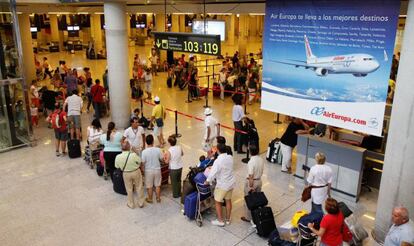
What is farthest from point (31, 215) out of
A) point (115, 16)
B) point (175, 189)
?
point (115, 16)

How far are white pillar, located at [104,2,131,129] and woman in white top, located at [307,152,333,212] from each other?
7.50 metres

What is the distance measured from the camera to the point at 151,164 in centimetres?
733

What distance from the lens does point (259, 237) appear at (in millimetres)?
6586

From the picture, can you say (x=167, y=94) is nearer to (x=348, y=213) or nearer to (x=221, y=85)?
(x=221, y=85)

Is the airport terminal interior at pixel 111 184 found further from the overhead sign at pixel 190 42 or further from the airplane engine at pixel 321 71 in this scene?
the airplane engine at pixel 321 71

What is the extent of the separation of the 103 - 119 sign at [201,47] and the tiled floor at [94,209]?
9.42 ft

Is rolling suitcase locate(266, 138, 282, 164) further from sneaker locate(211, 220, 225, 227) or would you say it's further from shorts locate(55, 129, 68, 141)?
shorts locate(55, 129, 68, 141)

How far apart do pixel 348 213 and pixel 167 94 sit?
12249 mm

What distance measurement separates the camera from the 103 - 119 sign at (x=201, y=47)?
8.38m

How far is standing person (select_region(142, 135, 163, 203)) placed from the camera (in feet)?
23.7

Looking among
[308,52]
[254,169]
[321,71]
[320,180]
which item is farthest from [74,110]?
[320,180]

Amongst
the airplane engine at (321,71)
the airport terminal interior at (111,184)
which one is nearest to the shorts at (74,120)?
the airport terminal interior at (111,184)

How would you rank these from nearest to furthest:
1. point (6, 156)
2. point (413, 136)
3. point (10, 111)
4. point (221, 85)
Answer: point (413, 136)
point (6, 156)
point (10, 111)
point (221, 85)

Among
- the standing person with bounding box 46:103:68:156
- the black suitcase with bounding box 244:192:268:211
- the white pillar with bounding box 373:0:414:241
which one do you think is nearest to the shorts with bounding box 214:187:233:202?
the black suitcase with bounding box 244:192:268:211
